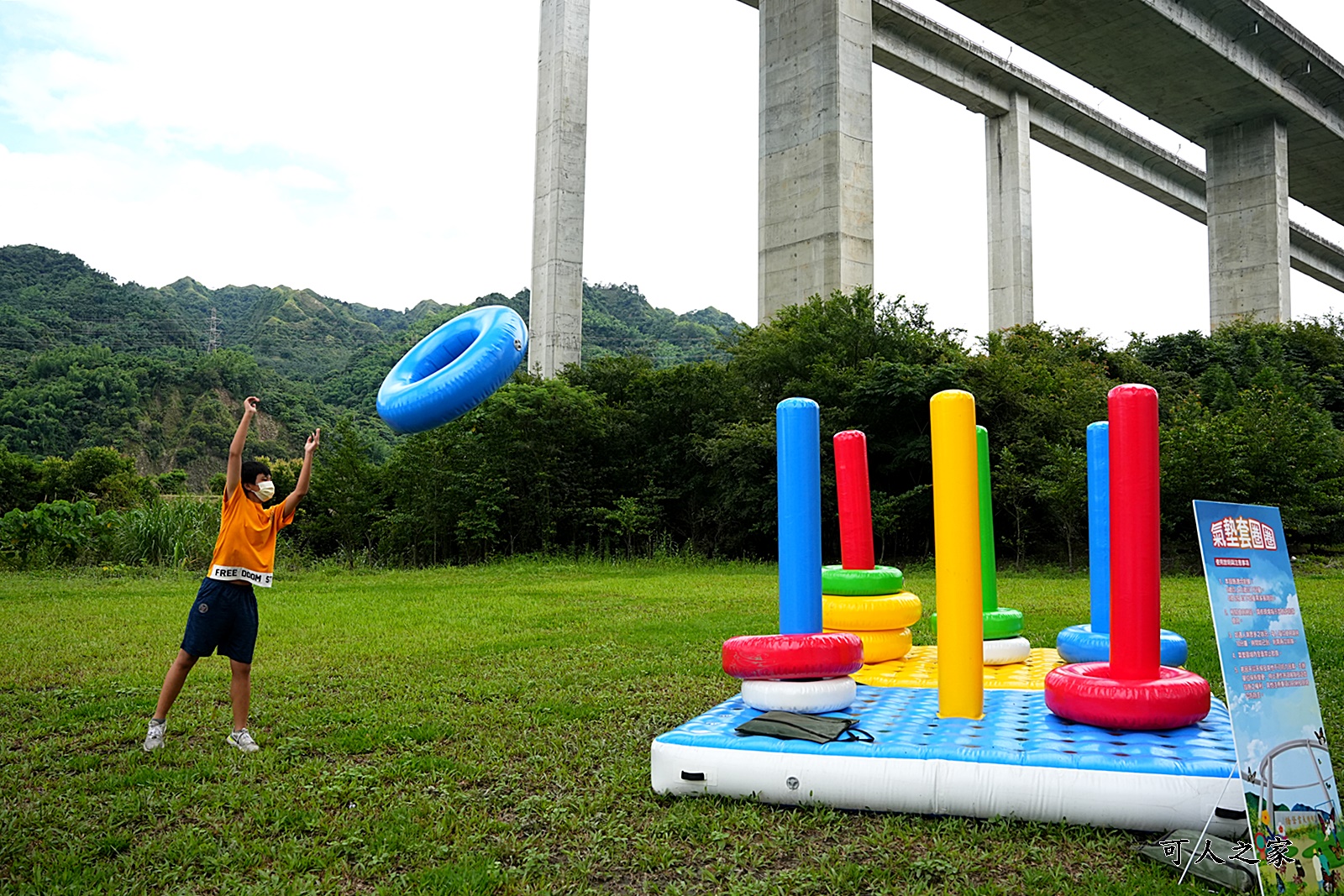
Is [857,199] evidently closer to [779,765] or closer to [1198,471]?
[1198,471]

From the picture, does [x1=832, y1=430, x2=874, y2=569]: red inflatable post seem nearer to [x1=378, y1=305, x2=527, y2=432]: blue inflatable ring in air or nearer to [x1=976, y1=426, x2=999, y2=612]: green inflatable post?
[x1=976, y1=426, x2=999, y2=612]: green inflatable post

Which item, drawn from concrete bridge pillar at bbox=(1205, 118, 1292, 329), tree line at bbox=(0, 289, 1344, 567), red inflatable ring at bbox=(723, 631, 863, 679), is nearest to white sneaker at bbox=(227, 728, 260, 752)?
red inflatable ring at bbox=(723, 631, 863, 679)

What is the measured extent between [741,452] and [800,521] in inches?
517

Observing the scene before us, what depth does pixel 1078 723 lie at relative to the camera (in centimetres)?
458

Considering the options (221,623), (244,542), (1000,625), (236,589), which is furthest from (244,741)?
(1000,625)

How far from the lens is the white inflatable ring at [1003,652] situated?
6855mm

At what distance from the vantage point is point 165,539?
15148mm

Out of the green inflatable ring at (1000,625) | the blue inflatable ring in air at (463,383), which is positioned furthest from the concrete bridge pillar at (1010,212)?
the blue inflatable ring in air at (463,383)

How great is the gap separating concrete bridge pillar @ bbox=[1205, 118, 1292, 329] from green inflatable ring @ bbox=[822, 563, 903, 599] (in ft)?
86.9

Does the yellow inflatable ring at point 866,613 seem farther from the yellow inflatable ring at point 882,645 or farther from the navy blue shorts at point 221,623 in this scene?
the navy blue shorts at point 221,623

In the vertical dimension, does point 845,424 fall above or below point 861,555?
above

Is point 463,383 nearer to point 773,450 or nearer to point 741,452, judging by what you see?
point 773,450

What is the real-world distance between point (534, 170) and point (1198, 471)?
14.1 metres

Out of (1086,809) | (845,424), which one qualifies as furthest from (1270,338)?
(1086,809)
